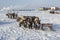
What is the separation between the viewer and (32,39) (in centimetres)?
683

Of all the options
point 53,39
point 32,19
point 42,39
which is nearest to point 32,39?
point 42,39

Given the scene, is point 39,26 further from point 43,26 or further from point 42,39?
point 42,39

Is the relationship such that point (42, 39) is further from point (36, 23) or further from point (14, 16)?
point (14, 16)

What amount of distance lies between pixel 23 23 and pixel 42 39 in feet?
13.5

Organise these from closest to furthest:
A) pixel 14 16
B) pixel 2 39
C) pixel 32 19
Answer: pixel 2 39 → pixel 32 19 → pixel 14 16

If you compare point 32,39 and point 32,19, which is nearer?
point 32,39

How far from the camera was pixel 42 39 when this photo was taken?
22.5 ft

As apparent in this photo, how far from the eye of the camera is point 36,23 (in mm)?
9961

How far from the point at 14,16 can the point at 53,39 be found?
1278 centimetres

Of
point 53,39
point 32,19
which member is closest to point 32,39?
point 53,39

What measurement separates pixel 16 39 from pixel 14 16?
12603mm

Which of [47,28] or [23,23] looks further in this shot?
[23,23]

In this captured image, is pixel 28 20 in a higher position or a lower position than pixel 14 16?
higher

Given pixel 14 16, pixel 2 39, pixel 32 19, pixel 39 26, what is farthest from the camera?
pixel 14 16
